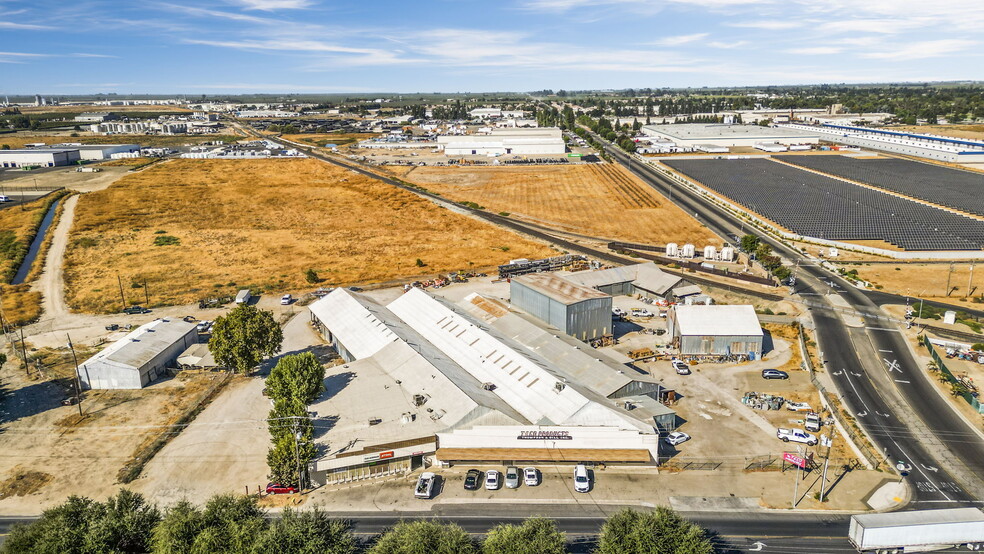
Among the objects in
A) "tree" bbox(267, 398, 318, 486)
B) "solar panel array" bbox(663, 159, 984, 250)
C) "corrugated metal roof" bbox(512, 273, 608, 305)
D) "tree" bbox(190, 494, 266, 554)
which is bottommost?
"tree" bbox(267, 398, 318, 486)

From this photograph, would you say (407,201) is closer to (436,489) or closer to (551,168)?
(551,168)

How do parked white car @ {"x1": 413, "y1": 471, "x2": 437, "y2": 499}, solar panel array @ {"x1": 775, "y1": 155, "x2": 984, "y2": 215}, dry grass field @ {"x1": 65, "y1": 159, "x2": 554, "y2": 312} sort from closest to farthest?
parked white car @ {"x1": 413, "y1": 471, "x2": 437, "y2": 499}, dry grass field @ {"x1": 65, "y1": 159, "x2": 554, "y2": 312}, solar panel array @ {"x1": 775, "y1": 155, "x2": 984, "y2": 215}

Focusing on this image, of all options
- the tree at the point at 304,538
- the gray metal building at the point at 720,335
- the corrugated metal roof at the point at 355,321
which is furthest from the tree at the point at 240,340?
the gray metal building at the point at 720,335

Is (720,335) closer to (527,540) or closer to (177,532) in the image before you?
(527,540)

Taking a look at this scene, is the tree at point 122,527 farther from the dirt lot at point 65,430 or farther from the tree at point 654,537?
the tree at point 654,537

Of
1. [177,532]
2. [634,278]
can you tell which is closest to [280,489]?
[177,532]

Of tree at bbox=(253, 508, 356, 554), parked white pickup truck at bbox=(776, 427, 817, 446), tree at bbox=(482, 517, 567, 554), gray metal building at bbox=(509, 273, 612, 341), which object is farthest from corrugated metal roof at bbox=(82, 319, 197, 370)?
parked white pickup truck at bbox=(776, 427, 817, 446)

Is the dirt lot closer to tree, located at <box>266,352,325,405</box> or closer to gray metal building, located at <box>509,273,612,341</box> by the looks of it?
tree, located at <box>266,352,325,405</box>
